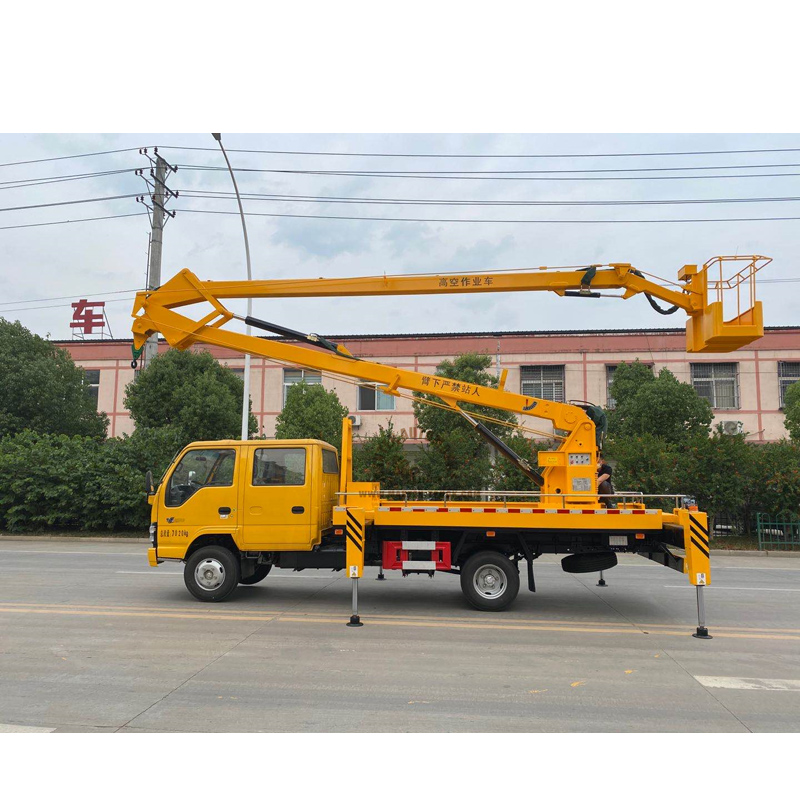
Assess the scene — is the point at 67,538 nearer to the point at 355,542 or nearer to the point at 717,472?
the point at 355,542

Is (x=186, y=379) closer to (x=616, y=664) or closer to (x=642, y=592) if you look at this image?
(x=642, y=592)

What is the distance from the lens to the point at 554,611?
9.23 m

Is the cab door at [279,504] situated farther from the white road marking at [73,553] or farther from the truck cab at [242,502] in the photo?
the white road marking at [73,553]

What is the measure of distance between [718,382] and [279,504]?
98.3ft

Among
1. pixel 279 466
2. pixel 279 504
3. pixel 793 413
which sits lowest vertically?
pixel 279 504

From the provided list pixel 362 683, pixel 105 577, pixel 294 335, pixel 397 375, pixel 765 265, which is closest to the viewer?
pixel 362 683

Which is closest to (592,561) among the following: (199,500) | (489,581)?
(489,581)

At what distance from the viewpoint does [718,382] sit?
108 feet

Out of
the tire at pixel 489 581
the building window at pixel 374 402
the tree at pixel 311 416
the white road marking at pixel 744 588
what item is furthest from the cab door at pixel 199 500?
the building window at pixel 374 402

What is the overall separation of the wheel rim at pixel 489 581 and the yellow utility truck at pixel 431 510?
14mm

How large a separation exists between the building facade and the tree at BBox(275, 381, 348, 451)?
598 centimetres

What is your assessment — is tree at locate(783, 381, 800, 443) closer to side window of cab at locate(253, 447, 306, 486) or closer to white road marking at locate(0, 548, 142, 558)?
side window of cab at locate(253, 447, 306, 486)

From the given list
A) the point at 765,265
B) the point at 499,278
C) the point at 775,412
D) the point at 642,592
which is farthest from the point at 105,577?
the point at 775,412

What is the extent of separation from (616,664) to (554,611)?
105 inches
